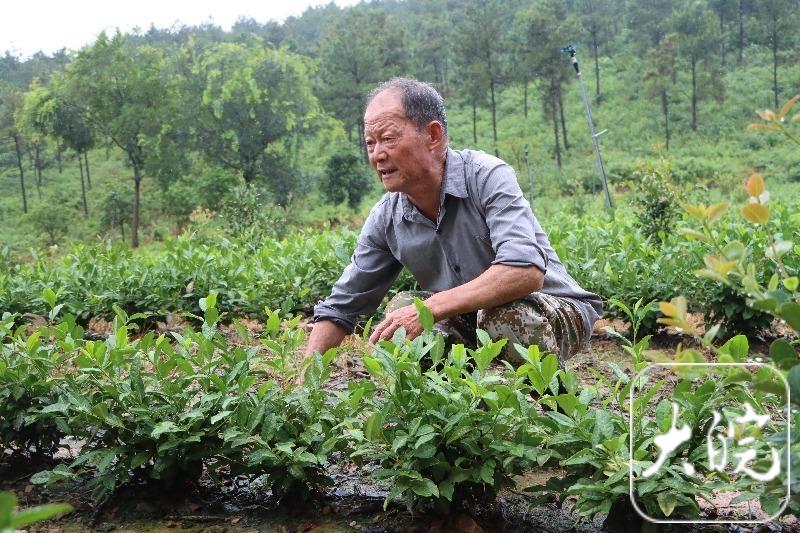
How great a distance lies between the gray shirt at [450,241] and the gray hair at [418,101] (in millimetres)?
150

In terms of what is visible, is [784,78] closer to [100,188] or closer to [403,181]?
[100,188]

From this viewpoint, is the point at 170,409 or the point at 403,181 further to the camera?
the point at 403,181

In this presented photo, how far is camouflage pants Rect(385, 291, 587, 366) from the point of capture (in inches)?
97.5

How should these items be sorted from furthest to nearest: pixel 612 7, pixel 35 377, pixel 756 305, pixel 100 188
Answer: pixel 612 7 → pixel 100 188 → pixel 35 377 → pixel 756 305

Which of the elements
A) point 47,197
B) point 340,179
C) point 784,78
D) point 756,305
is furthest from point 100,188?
point 756,305

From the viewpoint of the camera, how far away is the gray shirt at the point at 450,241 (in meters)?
2.53

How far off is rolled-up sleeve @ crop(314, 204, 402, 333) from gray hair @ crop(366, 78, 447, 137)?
0.37 m

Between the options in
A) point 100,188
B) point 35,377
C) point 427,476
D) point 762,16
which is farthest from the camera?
point 762,16

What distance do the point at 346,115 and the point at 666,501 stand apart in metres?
43.3

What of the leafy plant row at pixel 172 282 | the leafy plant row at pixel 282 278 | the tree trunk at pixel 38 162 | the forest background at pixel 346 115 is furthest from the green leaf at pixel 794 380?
the tree trunk at pixel 38 162

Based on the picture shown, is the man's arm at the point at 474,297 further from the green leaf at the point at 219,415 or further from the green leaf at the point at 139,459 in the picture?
the green leaf at the point at 139,459

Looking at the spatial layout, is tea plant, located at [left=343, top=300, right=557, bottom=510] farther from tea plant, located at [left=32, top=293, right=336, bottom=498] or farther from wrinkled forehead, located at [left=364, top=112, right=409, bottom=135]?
wrinkled forehead, located at [left=364, top=112, right=409, bottom=135]

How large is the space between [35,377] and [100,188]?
4301cm

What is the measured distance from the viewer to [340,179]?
115 feet
